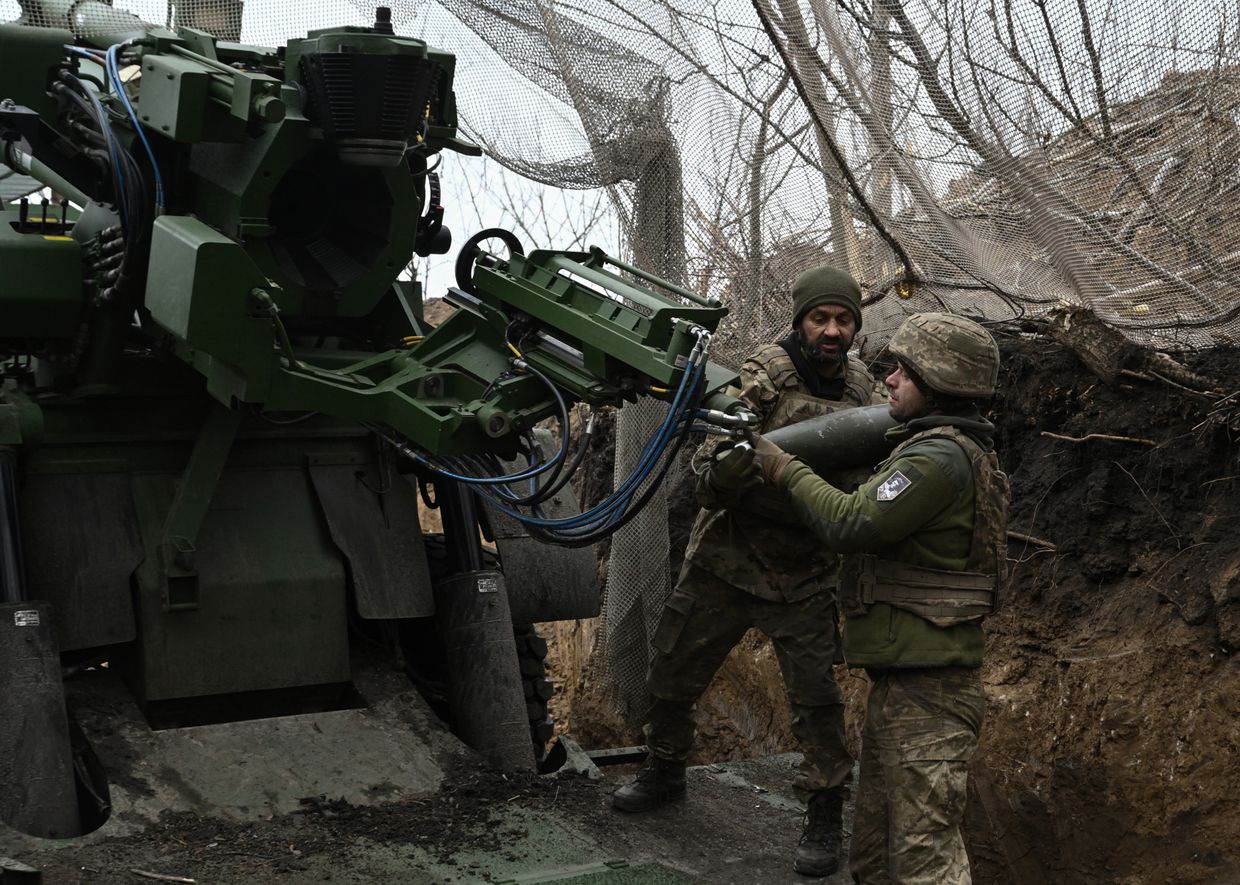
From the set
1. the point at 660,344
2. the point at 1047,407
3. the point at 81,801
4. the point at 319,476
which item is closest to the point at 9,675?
the point at 81,801

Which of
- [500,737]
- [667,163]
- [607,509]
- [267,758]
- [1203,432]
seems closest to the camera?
[607,509]

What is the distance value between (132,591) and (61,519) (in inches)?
12.7

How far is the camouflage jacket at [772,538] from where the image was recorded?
495 centimetres

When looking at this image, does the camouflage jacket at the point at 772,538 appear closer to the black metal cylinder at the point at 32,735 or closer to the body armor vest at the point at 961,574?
the body armor vest at the point at 961,574

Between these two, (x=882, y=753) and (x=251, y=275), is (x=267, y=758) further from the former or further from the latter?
(x=882, y=753)

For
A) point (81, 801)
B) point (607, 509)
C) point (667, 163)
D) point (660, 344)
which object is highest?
point (667, 163)

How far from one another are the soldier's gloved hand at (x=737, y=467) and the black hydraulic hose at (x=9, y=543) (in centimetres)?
216

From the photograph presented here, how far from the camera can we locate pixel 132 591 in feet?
16.2

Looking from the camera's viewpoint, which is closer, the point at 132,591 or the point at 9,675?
the point at 9,675

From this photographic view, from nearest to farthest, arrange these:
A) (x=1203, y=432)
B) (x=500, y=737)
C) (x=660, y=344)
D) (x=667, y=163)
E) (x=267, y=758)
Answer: (x=660, y=344), (x=267, y=758), (x=500, y=737), (x=1203, y=432), (x=667, y=163)

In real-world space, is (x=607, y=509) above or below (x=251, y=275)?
below

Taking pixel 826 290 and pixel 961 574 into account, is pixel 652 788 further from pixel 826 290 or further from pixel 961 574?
pixel 826 290

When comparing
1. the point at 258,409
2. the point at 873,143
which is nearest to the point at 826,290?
the point at 873,143

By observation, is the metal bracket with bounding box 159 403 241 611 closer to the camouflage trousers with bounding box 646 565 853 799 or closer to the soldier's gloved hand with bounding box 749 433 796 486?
the camouflage trousers with bounding box 646 565 853 799
